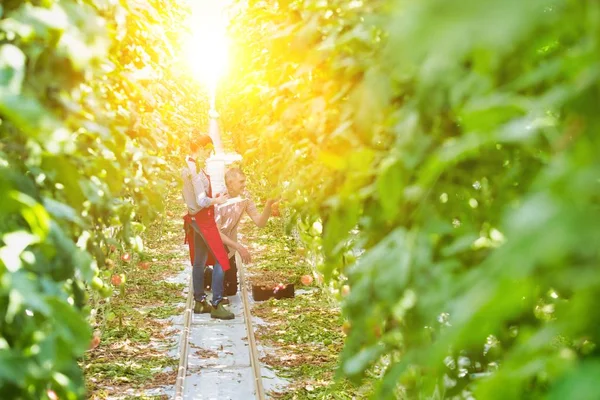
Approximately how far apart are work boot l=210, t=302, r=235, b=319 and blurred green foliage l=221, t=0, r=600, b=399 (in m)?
4.79

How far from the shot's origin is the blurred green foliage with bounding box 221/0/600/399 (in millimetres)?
606

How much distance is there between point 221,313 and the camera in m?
7.03

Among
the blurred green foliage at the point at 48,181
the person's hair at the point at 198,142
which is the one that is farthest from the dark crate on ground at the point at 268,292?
the blurred green foliage at the point at 48,181

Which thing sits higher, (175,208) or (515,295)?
(175,208)

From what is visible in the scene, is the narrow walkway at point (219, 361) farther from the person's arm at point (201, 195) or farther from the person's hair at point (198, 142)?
the person's hair at point (198, 142)

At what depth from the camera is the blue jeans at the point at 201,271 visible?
23.2 feet

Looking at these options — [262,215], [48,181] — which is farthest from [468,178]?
[262,215]

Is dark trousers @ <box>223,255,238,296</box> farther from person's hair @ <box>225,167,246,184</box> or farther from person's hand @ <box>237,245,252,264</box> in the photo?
person's hair @ <box>225,167,246,184</box>

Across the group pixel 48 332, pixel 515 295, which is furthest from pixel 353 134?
pixel 515 295

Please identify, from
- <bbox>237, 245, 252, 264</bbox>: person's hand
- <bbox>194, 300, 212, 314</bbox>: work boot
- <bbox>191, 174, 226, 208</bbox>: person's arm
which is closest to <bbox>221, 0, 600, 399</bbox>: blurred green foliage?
<bbox>191, 174, 226, 208</bbox>: person's arm

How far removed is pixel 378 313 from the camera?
137 cm

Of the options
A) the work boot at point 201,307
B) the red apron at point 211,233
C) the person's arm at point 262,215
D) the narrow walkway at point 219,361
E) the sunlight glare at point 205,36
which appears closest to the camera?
the narrow walkway at point 219,361

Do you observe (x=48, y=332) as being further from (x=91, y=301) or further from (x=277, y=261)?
(x=277, y=261)

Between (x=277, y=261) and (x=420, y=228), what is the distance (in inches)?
337
